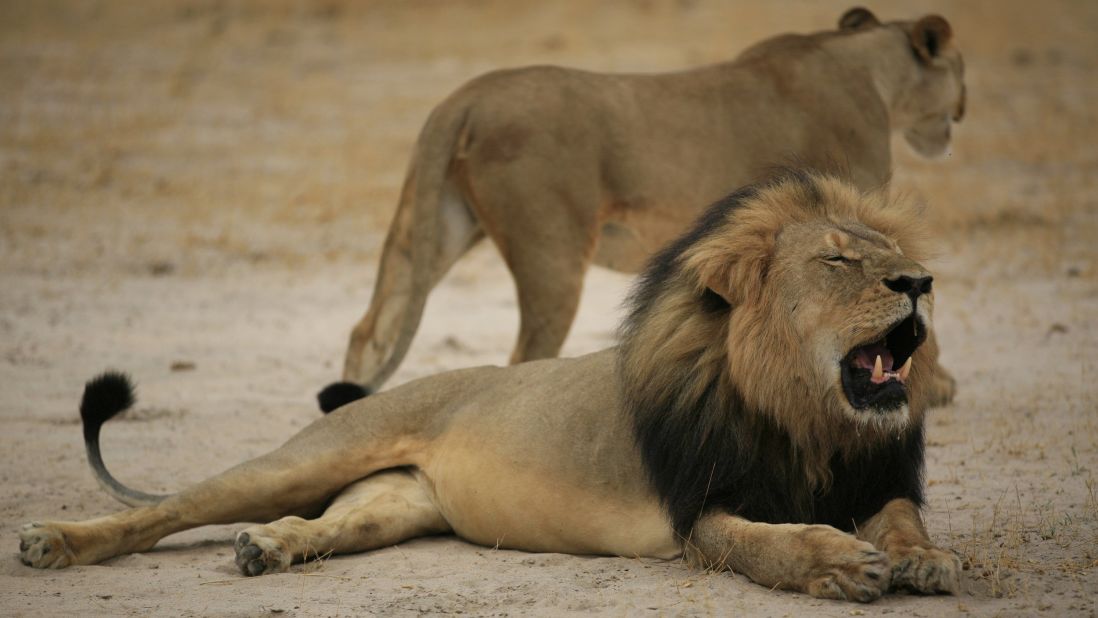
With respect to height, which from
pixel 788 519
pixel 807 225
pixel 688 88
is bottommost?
pixel 788 519

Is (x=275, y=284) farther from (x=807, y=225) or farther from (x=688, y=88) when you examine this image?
(x=807, y=225)

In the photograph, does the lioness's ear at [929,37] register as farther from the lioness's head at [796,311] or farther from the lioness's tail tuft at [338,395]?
the lioness's tail tuft at [338,395]

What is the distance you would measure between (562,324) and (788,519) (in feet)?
7.09

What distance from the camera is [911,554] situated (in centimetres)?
317

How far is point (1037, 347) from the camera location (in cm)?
686

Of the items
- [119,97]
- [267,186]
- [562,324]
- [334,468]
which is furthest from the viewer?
[119,97]

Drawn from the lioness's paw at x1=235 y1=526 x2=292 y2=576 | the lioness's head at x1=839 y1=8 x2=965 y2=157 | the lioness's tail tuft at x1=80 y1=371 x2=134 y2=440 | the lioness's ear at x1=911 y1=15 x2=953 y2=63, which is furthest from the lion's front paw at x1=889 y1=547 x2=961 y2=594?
the lioness's ear at x1=911 y1=15 x2=953 y2=63

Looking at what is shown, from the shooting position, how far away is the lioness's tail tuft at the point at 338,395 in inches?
175

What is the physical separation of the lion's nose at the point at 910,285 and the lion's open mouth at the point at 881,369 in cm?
6

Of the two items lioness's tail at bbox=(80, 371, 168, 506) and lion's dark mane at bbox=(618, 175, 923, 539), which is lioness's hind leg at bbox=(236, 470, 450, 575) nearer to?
lioness's tail at bbox=(80, 371, 168, 506)

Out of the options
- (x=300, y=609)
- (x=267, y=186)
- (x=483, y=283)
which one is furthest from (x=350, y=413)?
(x=267, y=186)

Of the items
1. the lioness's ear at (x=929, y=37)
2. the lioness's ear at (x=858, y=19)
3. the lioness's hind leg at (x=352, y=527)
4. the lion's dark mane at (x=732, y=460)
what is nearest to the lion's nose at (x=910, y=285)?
the lion's dark mane at (x=732, y=460)

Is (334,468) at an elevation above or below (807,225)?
below

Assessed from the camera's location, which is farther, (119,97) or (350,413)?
(119,97)
